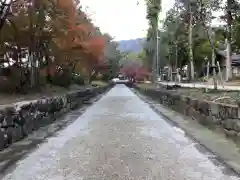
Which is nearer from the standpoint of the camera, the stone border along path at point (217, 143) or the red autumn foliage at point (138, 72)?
the stone border along path at point (217, 143)

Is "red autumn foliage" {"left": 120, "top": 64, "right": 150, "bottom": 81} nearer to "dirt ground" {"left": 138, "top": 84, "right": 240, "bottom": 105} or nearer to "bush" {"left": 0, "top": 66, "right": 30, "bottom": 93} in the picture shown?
"bush" {"left": 0, "top": 66, "right": 30, "bottom": 93}

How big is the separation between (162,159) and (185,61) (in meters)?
70.6

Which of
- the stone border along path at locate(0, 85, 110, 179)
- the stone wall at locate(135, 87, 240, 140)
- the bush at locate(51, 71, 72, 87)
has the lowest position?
the stone border along path at locate(0, 85, 110, 179)

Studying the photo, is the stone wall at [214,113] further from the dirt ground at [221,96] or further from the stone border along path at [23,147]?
the stone border along path at [23,147]

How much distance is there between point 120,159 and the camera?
8336 mm

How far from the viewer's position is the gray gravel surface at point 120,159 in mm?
7062

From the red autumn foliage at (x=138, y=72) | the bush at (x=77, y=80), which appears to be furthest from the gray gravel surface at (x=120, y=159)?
the red autumn foliage at (x=138, y=72)

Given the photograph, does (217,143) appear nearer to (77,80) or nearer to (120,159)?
(120,159)

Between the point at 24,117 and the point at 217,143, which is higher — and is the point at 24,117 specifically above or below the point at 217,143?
above

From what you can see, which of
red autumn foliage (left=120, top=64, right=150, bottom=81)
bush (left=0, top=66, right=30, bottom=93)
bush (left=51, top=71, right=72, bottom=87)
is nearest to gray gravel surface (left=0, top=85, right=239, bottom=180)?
bush (left=0, top=66, right=30, bottom=93)

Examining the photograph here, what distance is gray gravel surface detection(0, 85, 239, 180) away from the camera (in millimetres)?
7062

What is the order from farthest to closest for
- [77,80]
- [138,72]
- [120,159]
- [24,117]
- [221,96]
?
1. [138,72]
2. [77,80]
3. [221,96]
4. [24,117]
5. [120,159]

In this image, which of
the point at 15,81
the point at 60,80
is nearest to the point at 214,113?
the point at 15,81

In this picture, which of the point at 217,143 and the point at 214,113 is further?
the point at 214,113
